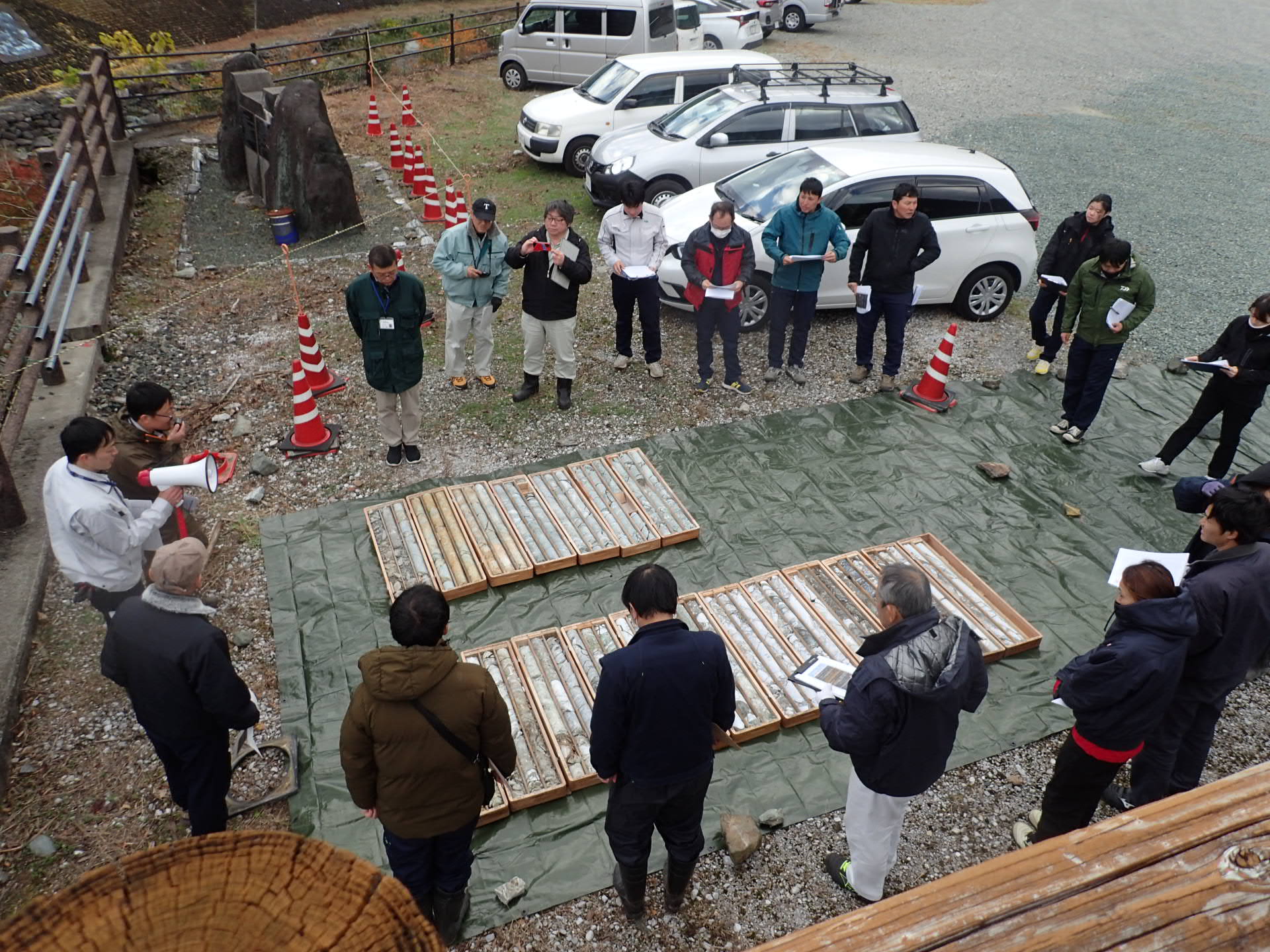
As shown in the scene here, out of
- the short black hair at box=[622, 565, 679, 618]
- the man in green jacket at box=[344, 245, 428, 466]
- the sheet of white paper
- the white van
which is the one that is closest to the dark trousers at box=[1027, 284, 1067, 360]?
the sheet of white paper

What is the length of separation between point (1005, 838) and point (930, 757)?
4.34ft

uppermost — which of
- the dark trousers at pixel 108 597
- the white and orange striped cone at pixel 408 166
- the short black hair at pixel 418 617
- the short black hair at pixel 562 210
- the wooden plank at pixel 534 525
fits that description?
the short black hair at pixel 562 210

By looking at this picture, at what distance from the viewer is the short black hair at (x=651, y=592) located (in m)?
3.10

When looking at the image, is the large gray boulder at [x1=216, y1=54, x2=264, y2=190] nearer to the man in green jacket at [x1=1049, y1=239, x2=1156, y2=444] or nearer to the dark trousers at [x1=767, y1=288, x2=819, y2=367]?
the dark trousers at [x1=767, y1=288, x2=819, y2=367]

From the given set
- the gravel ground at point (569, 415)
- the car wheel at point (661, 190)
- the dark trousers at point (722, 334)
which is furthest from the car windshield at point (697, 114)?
the dark trousers at point (722, 334)

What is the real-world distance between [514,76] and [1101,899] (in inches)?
742

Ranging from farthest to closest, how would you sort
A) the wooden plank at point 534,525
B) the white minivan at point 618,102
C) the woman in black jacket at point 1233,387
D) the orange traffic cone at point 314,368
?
the white minivan at point 618,102, the orange traffic cone at point 314,368, the woman in black jacket at point 1233,387, the wooden plank at point 534,525

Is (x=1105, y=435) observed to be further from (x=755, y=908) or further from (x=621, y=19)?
(x=621, y=19)

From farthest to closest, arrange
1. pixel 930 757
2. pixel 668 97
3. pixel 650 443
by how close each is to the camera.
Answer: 1. pixel 668 97
2. pixel 650 443
3. pixel 930 757

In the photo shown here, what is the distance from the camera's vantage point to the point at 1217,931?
3.32 feet

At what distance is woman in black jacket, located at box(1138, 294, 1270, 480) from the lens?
5840 millimetres

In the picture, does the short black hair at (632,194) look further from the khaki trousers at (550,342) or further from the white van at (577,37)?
the white van at (577,37)

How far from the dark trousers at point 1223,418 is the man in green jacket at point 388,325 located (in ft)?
19.3

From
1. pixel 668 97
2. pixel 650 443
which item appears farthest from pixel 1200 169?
pixel 650 443
